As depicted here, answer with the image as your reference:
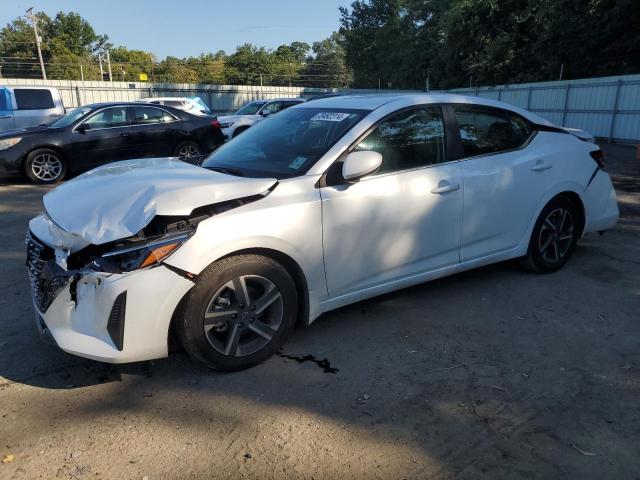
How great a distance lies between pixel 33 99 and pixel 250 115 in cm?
583

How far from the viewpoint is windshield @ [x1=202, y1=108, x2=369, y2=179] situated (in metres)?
3.47

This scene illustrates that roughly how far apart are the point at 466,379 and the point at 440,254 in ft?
3.58

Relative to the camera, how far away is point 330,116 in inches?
150

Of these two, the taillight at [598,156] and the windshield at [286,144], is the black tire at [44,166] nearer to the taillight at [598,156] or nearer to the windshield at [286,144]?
the windshield at [286,144]

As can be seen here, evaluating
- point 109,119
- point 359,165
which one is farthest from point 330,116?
point 109,119

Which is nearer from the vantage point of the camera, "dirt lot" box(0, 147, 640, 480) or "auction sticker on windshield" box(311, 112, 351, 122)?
"dirt lot" box(0, 147, 640, 480)

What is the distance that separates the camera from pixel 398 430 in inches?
101

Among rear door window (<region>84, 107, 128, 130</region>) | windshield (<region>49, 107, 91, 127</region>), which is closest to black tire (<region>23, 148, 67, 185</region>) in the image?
windshield (<region>49, 107, 91, 127</region>)

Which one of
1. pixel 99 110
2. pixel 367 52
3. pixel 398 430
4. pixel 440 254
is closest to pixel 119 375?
pixel 398 430

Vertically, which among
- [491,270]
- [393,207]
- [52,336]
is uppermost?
[393,207]

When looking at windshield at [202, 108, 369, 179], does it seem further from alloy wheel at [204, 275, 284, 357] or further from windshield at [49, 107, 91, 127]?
windshield at [49, 107, 91, 127]

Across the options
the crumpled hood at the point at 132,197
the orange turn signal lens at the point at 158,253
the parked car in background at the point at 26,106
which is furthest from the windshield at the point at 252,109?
the orange turn signal lens at the point at 158,253

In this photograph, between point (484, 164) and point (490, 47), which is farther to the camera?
point (490, 47)

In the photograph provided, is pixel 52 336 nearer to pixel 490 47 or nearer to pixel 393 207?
pixel 393 207
